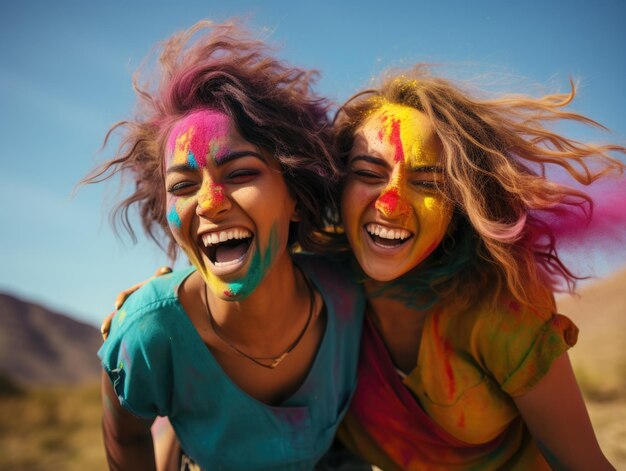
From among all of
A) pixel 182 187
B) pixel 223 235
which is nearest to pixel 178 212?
pixel 182 187

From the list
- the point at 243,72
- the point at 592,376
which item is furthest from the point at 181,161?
the point at 592,376

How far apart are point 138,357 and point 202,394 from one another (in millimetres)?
297

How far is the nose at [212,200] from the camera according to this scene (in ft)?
6.02

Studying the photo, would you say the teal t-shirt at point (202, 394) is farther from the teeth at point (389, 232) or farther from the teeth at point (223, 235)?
the teeth at point (389, 232)

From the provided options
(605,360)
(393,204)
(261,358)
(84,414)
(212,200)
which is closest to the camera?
(212,200)

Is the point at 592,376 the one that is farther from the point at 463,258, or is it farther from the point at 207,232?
the point at 207,232

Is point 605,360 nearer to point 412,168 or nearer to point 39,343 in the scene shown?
point 412,168

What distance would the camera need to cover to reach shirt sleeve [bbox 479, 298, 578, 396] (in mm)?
2025

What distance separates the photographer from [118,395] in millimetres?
2027

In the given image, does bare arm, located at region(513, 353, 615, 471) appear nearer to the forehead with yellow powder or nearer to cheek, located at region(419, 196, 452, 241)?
cheek, located at region(419, 196, 452, 241)

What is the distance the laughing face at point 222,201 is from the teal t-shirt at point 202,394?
252 millimetres

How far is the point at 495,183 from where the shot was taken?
6.88 ft

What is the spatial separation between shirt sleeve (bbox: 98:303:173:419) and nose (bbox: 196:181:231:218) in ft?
1.45

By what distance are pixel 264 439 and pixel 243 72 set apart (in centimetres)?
146
